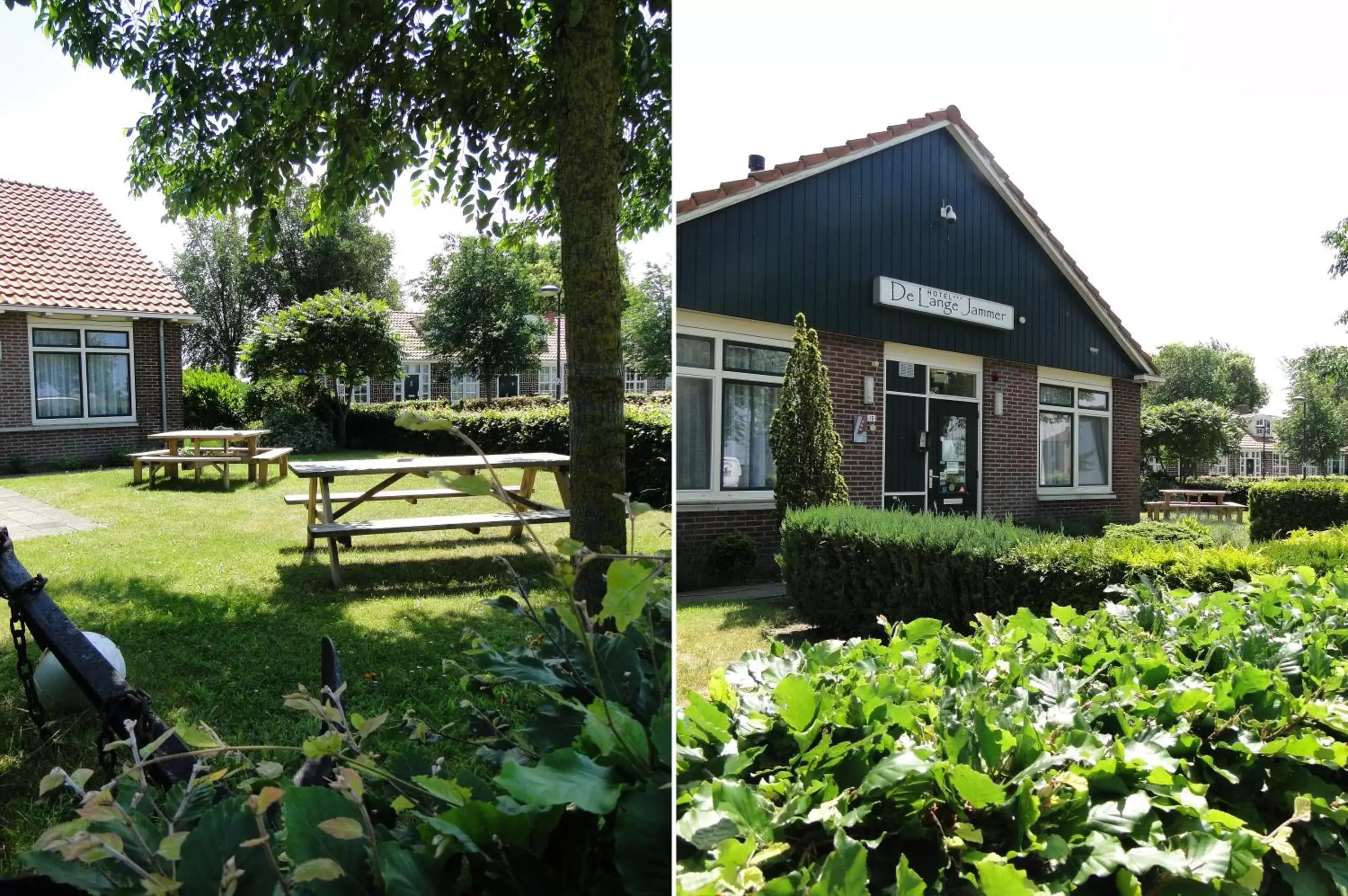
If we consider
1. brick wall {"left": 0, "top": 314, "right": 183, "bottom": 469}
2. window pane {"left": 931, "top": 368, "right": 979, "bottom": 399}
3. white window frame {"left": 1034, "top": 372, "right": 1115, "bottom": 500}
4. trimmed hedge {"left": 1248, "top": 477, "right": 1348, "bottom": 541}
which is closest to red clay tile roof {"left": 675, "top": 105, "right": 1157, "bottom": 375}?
white window frame {"left": 1034, "top": 372, "right": 1115, "bottom": 500}

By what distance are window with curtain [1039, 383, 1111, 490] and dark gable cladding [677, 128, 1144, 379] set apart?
4 cm

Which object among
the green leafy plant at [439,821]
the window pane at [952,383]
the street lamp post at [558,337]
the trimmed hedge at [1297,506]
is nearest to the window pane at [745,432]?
the green leafy plant at [439,821]

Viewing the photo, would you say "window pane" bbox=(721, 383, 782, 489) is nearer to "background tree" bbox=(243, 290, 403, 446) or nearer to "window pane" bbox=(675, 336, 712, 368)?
"window pane" bbox=(675, 336, 712, 368)

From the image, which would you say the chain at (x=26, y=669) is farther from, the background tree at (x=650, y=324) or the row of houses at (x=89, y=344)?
the background tree at (x=650, y=324)

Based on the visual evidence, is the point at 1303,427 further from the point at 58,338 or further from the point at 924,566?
the point at 58,338

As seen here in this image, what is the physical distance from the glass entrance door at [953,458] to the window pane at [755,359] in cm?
21

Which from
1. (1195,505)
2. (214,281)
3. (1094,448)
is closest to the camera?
(1094,448)

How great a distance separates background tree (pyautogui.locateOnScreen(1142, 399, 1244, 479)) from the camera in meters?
1.35

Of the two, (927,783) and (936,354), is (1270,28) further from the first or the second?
Answer: (927,783)

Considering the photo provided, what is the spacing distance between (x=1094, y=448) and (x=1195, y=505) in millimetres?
820

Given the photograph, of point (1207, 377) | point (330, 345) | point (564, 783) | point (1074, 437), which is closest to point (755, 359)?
point (564, 783)

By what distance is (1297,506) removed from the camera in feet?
9.02

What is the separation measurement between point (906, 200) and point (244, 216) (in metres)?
0.97

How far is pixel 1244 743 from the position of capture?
145 cm
